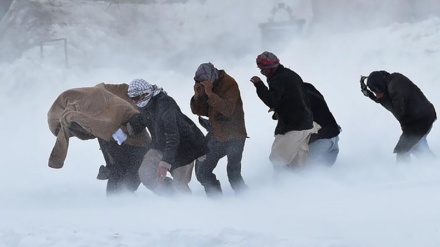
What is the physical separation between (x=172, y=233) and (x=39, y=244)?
0.91m

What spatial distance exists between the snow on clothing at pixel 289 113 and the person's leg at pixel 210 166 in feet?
1.69

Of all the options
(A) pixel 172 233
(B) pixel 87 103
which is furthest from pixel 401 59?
(A) pixel 172 233

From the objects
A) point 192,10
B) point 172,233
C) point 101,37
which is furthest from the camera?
point 192,10

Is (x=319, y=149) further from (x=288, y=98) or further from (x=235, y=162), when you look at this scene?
(x=235, y=162)

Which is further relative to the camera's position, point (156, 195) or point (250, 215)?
point (156, 195)

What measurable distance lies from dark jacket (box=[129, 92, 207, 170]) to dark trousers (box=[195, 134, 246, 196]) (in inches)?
3.8

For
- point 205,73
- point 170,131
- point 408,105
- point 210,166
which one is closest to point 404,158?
point 408,105

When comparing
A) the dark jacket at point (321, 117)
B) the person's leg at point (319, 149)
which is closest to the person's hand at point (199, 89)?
the dark jacket at point (321, 117)

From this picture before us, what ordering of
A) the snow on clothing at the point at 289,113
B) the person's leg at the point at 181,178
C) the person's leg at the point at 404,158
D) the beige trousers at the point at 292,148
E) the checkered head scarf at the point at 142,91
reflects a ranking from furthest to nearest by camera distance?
the person's leg at the point at 404,158 → the person's leg at the point at 181,178 → the beige trousers at the point at 292,148 → the snow on clothing at the point at 289,113 → the checkered head scarf at the point at 142,91

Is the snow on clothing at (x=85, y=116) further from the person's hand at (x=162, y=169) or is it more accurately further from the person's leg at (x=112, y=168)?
the person's hand at (x=162, y=169)

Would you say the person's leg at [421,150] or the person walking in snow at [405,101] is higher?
the person walking in snow at [405,101]

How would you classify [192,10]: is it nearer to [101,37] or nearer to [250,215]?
[101,37]

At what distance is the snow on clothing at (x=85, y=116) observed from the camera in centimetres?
783

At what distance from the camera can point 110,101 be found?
315 inches
